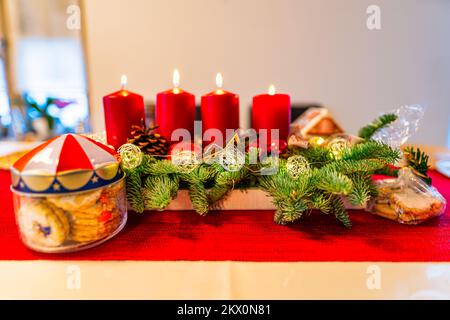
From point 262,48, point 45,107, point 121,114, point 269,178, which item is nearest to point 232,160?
point 269,178

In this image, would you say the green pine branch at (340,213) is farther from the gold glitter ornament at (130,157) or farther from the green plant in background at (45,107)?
the green plant in background at (45,107)

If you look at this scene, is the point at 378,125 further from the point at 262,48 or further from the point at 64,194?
the point at 262,48

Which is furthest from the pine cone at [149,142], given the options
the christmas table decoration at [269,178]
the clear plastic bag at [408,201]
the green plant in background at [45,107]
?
the green plant in background at [45,107]

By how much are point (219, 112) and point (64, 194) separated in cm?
35

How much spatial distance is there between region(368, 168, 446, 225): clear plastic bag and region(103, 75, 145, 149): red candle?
491mm

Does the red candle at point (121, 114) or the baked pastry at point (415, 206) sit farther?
the red candle at point (121, 114)

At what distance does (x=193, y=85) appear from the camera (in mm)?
2764

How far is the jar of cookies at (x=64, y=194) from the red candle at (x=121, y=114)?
0.22 m

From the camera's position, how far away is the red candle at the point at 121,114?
2.26ft

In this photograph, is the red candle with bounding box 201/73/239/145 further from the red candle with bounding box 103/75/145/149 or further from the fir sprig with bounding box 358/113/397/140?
the fir sprig with bounding box 358/113/397/140

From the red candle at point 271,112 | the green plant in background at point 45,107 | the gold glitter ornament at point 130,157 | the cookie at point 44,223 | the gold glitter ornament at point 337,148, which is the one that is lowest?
the green plant in background at point 45,107

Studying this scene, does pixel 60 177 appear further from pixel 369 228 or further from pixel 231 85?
pixel 231 85

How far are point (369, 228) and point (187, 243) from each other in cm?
28
